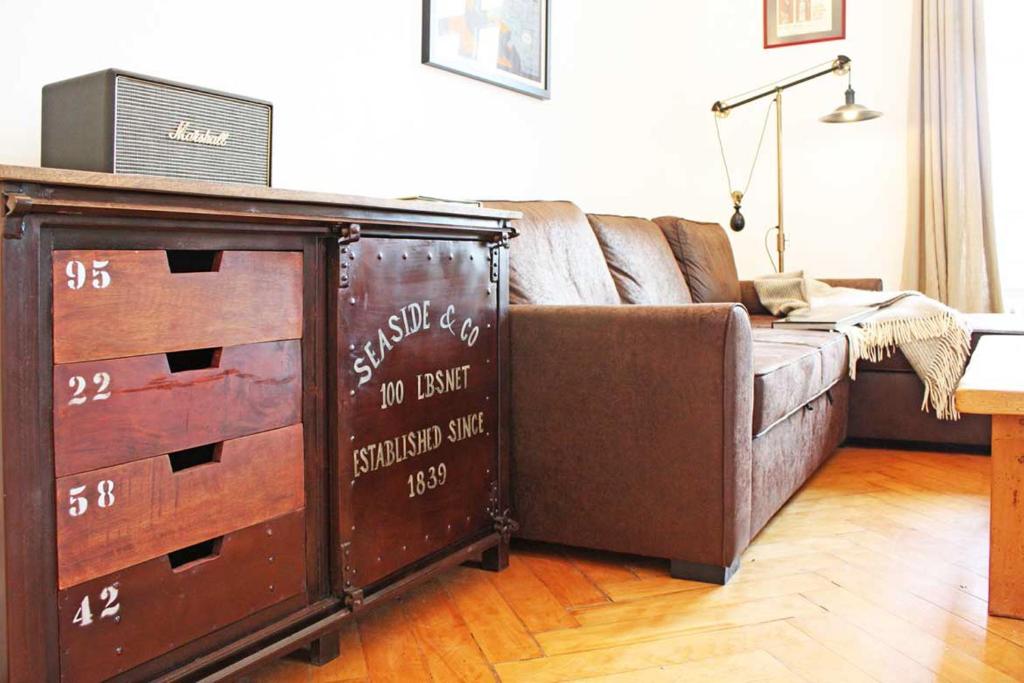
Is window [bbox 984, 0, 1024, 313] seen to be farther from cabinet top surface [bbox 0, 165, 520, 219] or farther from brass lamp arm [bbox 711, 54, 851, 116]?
cabinet top surface [bbox 0, 165, 520, 219]

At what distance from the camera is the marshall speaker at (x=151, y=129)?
1174mm

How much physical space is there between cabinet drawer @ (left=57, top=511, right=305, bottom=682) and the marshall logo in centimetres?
57

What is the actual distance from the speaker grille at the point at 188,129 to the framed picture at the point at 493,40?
1236mm

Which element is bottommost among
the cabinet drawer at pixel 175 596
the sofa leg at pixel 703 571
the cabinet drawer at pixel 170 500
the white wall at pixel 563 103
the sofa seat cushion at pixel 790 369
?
the sofa leg at pixel 703 571

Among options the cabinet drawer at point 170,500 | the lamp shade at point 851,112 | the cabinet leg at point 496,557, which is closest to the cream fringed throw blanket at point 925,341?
the lamp shade at point 851,112

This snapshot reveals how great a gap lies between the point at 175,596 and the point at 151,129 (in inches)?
24.9

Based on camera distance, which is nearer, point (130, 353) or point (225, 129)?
point (130, 353)

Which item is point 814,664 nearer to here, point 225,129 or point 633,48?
point 225,129

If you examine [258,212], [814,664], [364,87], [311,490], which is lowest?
[814,664]

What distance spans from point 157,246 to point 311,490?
1.56 feet

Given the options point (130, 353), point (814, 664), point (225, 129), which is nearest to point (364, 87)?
point (225, 129)

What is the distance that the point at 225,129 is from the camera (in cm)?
132

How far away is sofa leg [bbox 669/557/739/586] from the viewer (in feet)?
5.99

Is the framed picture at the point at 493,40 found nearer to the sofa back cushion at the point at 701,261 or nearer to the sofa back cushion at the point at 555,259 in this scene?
the sofa back cushion at the point at 555,259
